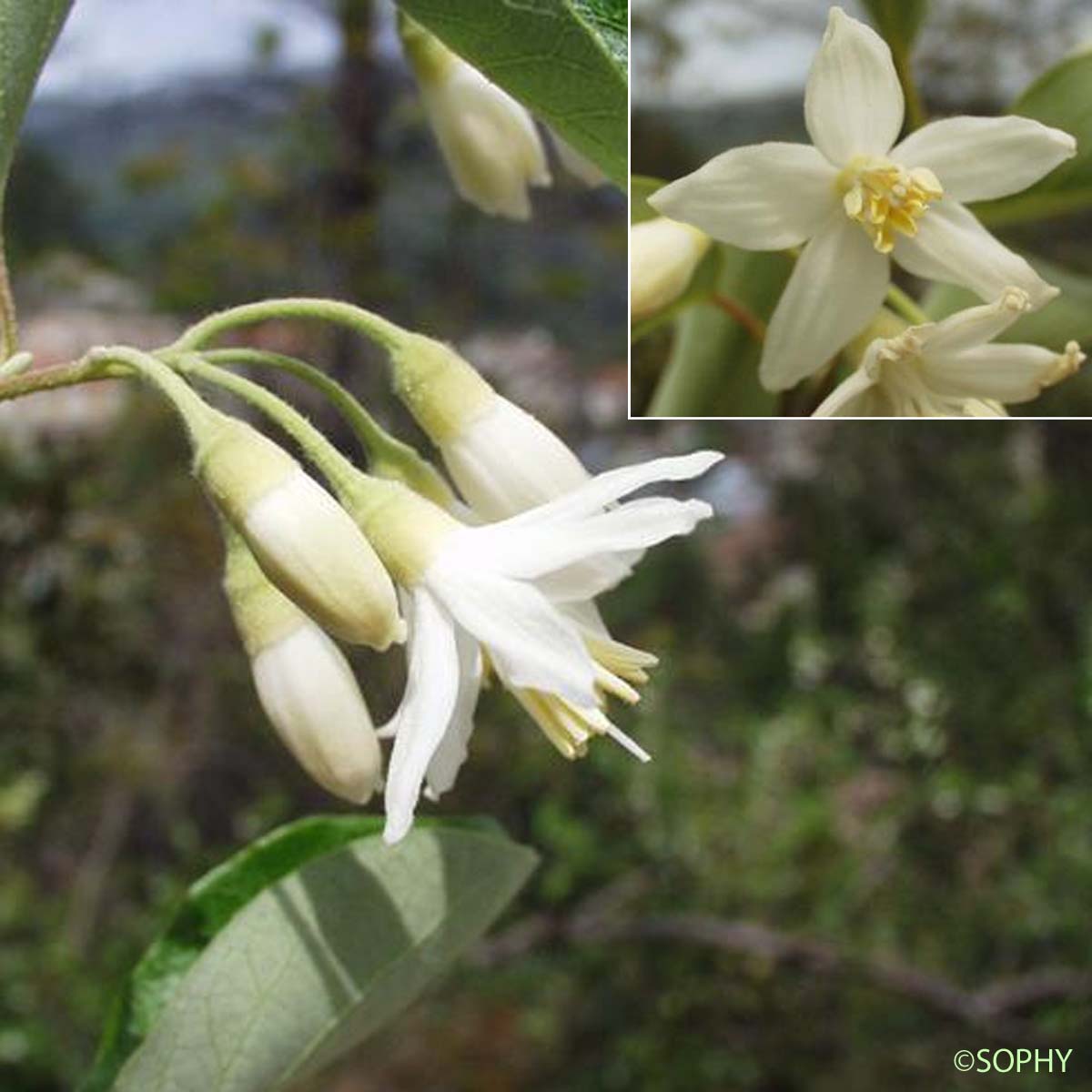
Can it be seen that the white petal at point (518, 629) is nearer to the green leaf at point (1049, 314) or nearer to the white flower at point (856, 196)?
the white flower at point (856, 196)

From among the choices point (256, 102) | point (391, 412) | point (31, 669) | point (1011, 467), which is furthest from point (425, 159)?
point (31, 669)

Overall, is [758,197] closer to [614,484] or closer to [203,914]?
[614,484]

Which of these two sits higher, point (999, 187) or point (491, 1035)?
point (999, 187)

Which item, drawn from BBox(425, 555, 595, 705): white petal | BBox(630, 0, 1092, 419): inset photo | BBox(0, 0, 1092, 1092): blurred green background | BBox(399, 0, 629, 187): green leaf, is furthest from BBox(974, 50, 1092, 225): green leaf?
BBox(0, 0, 1092, 1092): blurred green background

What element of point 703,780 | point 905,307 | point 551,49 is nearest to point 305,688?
point 551,49

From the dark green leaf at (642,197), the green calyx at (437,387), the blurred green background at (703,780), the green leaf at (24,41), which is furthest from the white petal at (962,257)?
the blurred green background at (703,780)

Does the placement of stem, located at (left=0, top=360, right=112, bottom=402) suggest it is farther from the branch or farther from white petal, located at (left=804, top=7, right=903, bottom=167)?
the branch

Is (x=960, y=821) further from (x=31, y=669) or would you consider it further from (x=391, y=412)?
(x=31, y=669)
